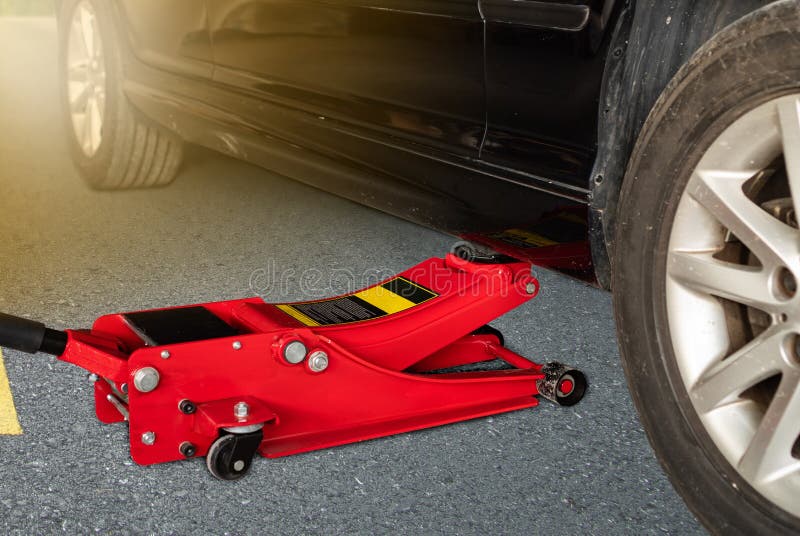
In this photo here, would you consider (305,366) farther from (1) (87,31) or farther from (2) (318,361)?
(1) (87,31)

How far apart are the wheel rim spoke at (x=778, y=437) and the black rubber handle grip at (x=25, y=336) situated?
126 cm

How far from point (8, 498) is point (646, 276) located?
124 centimetres

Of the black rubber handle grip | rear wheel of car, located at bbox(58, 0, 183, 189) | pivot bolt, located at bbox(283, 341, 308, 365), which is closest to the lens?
the black rubber handle grip

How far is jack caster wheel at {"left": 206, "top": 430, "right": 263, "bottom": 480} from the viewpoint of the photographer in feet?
5.94

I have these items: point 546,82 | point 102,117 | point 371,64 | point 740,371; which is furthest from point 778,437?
point 102,117

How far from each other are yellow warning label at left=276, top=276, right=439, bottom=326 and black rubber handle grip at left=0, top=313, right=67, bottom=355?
0.57 metres

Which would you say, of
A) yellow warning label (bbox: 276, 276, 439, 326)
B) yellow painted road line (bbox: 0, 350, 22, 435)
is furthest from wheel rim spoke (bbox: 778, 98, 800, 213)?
yellow painted road line (bbox: 0, 350, 22, 435)

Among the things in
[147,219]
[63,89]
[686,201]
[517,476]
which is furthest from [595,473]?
[63,89]

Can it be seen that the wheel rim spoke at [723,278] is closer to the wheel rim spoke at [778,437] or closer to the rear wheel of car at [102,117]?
the wheel rim spoke at [778,437]

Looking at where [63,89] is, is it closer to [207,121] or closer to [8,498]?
[207,121]

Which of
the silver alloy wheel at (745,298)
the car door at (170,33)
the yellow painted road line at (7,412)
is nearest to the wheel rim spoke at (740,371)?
the silver alloy wheel at (745,298)

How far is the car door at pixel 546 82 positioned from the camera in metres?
1.75

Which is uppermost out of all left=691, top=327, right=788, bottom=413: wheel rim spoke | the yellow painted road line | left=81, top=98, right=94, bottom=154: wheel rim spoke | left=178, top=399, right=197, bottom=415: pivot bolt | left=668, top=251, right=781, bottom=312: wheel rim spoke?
left=668, top=251, right=781, bottom=312: wheel rim spoke

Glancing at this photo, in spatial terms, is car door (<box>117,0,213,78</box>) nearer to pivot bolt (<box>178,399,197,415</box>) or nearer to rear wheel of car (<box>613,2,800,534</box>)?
pivot bolt (<box>178,399,197,415</box>)
